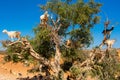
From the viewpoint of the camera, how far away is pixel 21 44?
26078 millimetres

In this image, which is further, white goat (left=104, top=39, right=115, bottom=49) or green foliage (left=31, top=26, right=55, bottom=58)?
green foliage (left=31, top=26, right=55, bottom=58)

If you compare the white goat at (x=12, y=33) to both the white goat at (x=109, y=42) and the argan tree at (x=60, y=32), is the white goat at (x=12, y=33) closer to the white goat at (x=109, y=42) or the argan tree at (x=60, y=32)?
the argan tree at (x=60, y=32)

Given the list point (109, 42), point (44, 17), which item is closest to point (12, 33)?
point (44, 17)

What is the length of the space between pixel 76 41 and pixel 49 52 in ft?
8.23

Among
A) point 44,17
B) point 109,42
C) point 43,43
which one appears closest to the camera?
point 44,17

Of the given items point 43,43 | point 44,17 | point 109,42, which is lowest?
point 109,42

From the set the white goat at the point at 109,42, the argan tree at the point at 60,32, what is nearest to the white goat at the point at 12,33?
the argan tree at the point at 60,32

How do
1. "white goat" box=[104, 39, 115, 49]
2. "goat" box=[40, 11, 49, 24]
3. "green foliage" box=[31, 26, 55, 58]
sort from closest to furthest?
"goat" box=[40, 11, 49, 24], "white goat" box=[104, 39, 115, 49], "green foliage" box=[31, 26, 55, 58]

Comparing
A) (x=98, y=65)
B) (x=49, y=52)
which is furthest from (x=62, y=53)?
(x=98, y=65)

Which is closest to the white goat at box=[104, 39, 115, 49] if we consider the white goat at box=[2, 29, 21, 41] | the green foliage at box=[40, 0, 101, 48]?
the green foliage at box=[40, 0, 101, 48]

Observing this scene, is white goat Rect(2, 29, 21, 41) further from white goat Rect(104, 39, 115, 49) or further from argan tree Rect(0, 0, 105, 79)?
white goat Rect(104, 39, 115, 49)

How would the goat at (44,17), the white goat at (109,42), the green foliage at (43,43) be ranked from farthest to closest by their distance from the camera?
1. the green foliage at (43,43)
2. the white goat at (109,42)
3. the goat at (44,17)

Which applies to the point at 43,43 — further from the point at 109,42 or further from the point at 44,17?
the point at 109,42

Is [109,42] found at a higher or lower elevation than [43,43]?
lower
